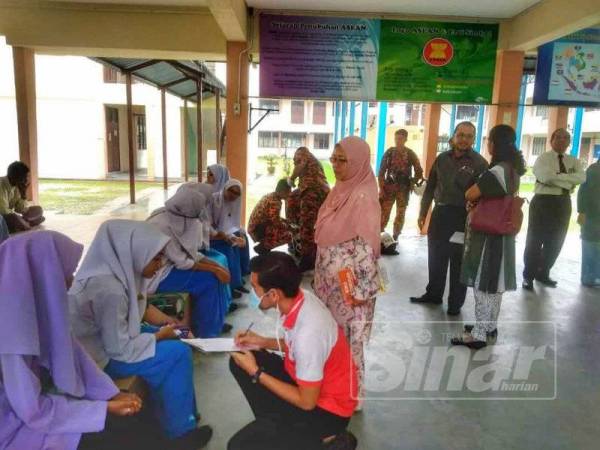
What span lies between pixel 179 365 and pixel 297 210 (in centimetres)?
288

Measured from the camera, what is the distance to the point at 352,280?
2117 mm

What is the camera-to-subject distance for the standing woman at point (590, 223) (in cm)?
451

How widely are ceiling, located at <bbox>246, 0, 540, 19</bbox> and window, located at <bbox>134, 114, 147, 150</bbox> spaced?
13744 millimetres

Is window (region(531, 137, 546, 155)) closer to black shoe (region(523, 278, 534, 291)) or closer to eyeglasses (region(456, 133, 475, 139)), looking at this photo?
black shoe (region(523, 278, 534, 291))

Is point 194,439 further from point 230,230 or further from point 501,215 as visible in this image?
point 230,230

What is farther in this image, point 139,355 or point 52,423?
point 139,355

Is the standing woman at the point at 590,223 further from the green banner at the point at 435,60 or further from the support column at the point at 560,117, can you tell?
the support column at the point at 560,117

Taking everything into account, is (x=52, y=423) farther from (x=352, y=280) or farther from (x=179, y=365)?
(x=352, y=280)

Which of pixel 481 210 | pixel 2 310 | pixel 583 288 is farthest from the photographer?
pixel 583 288

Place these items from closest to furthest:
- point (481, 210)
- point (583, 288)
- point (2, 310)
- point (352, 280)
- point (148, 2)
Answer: point (2, 310)
point (352, 280)
point (481, 210)
point (583, 288)
point (148, 2)

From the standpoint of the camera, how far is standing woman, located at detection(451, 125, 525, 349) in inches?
113

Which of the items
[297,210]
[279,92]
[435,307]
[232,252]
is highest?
[279,92]

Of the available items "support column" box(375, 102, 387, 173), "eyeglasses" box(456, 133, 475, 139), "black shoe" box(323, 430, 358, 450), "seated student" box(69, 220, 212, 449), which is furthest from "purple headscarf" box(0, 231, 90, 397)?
"support column" box(375, 102, 387, 173)

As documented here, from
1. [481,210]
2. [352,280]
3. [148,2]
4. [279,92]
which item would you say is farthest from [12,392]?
[148,2]
